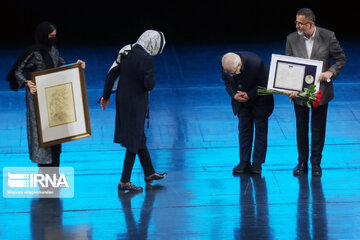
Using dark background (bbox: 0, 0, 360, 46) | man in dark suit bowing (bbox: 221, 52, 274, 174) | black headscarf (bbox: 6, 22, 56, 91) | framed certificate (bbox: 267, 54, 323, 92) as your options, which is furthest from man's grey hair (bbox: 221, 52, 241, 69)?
dark background (bbox: 0, 0, 360, 46)

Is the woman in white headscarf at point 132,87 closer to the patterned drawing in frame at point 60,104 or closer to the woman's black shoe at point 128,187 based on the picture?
the woman's black shoe at point 128,187

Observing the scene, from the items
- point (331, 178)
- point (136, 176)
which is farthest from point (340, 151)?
point (136, 176)

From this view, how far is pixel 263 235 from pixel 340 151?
2123 mm

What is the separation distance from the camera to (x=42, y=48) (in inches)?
203

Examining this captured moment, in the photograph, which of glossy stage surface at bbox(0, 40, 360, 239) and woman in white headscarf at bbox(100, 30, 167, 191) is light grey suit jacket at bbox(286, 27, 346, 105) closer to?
glossy stage surface at bbox(0, 40, 360, 239)

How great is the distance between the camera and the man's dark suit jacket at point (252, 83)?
5418 millimetres

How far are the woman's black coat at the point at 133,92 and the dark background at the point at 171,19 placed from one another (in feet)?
22.2

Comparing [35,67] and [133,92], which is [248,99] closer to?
[133,92]

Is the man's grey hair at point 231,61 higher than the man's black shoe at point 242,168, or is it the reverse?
the man's grey hair at point 231,61

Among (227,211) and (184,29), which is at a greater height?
(184,29)

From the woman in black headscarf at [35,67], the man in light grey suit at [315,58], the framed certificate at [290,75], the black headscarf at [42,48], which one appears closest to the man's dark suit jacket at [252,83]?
the framed certificate at [290,75]

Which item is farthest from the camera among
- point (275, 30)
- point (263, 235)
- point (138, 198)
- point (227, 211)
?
point (275, 30)

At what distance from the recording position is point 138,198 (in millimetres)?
→ 5129

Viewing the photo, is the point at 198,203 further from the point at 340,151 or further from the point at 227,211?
the point at 340,151
